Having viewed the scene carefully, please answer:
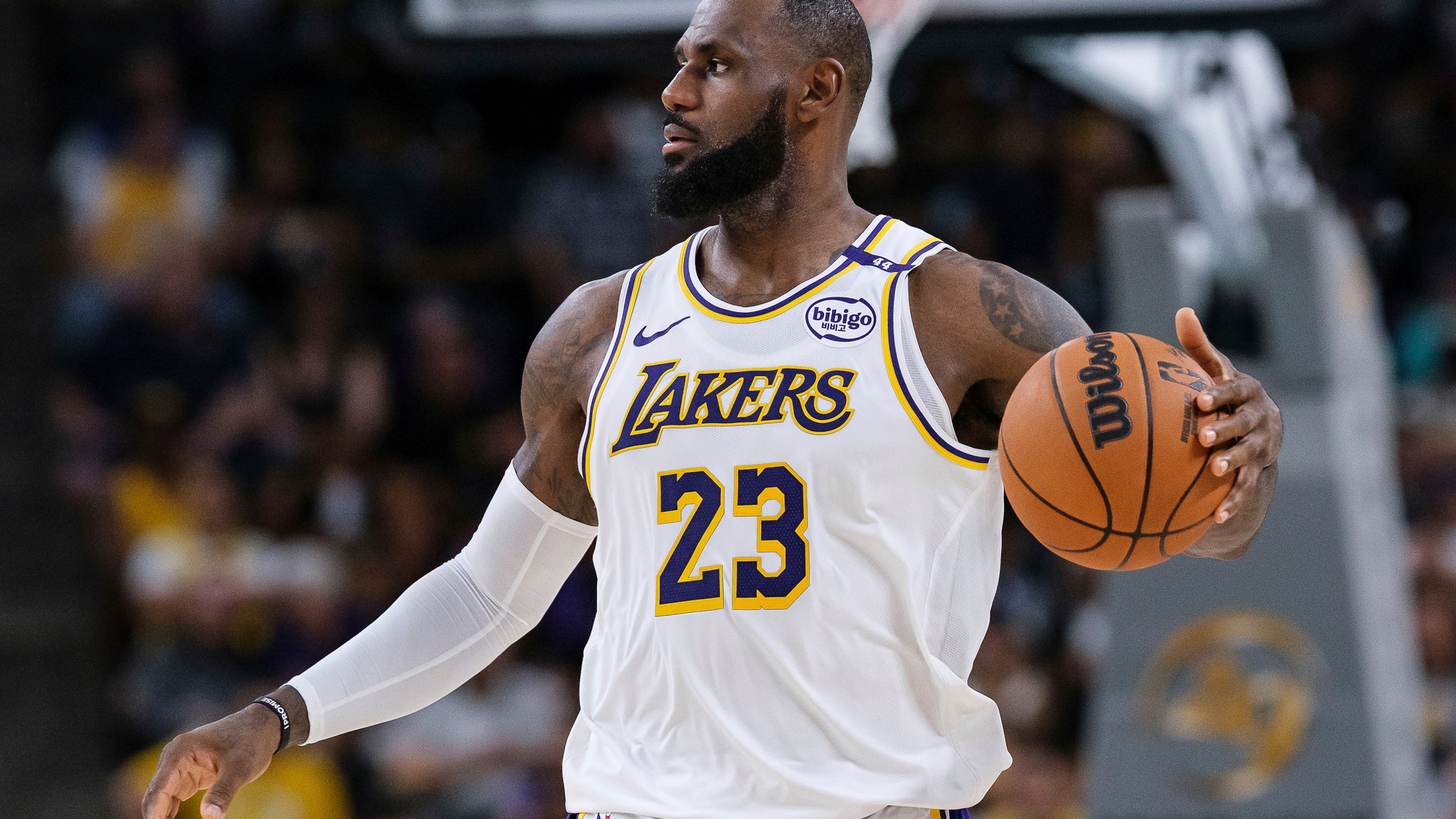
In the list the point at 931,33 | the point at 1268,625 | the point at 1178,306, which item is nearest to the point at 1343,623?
the point at 1268,625

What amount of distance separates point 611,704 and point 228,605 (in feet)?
19.4

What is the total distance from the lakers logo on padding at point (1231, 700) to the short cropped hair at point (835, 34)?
369cm

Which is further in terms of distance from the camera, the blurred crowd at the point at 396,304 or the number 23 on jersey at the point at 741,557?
the blurred crowd at the point at 396,304

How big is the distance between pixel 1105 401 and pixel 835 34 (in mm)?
1061

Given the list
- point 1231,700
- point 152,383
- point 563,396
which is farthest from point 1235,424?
point 152,383

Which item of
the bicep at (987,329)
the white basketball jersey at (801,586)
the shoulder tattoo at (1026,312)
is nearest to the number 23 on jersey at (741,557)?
the white basketball jersey at (801,586)

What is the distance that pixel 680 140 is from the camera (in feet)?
11.2

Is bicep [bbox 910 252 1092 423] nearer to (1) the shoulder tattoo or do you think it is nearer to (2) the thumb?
(1) the shoulder tattoo

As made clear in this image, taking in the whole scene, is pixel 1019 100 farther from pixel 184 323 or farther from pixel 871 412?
pixel 871 412

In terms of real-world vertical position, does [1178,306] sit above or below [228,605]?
above

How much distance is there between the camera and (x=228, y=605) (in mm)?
8641

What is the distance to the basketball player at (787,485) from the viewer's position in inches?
120

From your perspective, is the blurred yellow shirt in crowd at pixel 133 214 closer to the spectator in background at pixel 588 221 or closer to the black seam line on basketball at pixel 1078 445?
the spectator in background at pixel 588 221

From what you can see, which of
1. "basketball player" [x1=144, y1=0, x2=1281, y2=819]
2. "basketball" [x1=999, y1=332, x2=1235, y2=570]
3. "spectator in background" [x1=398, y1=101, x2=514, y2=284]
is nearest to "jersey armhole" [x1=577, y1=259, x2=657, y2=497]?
"basketball player" [x1=144, y1=0, x2=1281, y2=819]
